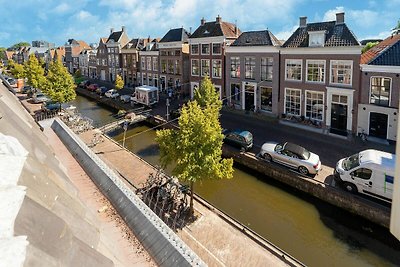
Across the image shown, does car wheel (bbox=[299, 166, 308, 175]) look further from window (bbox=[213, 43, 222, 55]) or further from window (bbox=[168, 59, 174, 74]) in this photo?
window (bbox=[168, 59, 174, 74])

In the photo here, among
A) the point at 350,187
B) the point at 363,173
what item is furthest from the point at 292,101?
the point at 363,173

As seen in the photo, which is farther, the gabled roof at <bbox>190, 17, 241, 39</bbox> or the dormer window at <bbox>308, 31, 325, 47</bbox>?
the gabled roof at <bbox>190, 17, 241, 39</bbox>

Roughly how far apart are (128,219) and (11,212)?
5.81 meters

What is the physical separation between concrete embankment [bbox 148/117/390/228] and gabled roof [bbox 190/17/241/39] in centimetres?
1782

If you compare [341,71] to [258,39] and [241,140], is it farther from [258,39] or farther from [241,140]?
[241,140]

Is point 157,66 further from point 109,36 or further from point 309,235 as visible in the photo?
point 309,235

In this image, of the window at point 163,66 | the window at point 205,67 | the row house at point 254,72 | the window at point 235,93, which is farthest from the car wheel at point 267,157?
the window at point 163,66

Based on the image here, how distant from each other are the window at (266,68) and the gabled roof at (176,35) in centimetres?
1508

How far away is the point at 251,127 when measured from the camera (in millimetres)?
29766

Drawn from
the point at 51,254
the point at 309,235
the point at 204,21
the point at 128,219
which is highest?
the point at 204,21

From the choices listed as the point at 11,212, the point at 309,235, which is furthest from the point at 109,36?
the point at 11,212

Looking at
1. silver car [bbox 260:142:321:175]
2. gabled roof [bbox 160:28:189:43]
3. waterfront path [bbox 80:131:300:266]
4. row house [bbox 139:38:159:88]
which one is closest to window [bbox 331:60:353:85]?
silver car [bbox 260:142:321:175]

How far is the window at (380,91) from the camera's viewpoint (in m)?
23.7

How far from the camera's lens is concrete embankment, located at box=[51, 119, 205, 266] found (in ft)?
24.2
